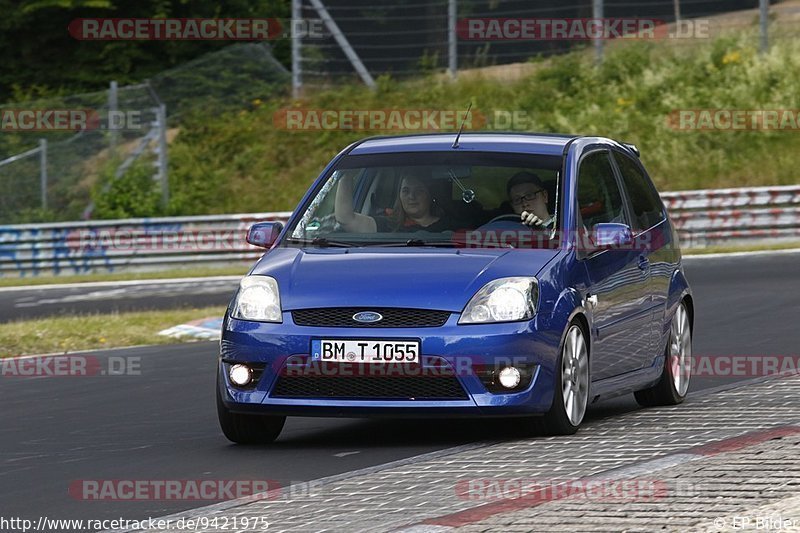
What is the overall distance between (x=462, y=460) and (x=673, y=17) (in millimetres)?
26171

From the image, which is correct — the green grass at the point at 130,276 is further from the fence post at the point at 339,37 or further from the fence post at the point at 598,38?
the fence post at the point at 598,38

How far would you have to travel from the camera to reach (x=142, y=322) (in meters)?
18.1

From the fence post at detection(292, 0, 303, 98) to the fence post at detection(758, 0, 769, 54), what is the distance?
8.61 metres

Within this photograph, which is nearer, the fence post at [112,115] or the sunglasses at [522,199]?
the sunglasses at [522,199]

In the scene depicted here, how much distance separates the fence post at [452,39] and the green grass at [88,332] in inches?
546

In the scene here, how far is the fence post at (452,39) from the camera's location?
104ft

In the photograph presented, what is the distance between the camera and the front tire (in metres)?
8.73

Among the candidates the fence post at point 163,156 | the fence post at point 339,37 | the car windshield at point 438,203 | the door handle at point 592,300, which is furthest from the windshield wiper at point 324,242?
the fence post at point 339,37

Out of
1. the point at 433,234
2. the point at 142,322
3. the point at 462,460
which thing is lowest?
the point at 142,322

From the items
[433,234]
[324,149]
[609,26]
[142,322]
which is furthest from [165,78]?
[433,234]

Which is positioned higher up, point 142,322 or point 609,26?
point 609,26

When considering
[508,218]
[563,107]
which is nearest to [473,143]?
[508,218]

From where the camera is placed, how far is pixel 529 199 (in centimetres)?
960

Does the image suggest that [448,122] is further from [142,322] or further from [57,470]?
[57,470]
